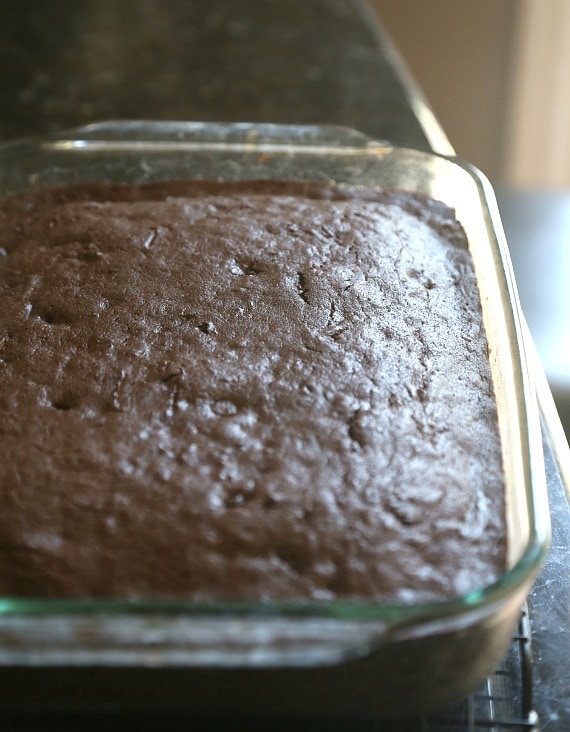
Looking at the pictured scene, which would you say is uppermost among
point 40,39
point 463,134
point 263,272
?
point 263,272

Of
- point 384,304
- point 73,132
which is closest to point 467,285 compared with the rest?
point 384,304

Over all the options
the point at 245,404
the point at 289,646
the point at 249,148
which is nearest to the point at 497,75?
the point at 249,148

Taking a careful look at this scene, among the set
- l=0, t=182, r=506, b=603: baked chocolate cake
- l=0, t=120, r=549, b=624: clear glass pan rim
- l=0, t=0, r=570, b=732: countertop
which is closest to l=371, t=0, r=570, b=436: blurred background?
l=0, t=0, r=570, b=732: countertop

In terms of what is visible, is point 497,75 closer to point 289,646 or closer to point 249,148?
point 249,148

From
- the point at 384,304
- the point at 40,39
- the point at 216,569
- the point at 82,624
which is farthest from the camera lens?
the point at 40,39

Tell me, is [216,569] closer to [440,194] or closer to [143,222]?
[143,222]

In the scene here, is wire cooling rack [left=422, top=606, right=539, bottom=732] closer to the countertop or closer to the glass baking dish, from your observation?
the glass baking dish

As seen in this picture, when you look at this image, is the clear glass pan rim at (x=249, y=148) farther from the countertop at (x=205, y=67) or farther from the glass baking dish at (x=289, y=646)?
the countertop at (x=205, y=67)
